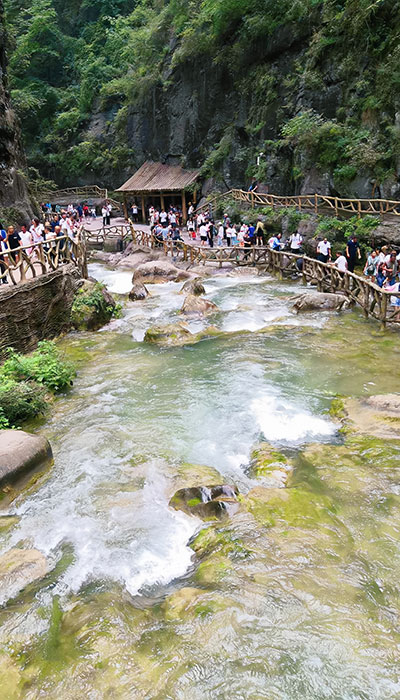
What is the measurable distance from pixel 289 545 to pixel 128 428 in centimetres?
391

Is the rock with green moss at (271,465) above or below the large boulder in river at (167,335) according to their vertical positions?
above

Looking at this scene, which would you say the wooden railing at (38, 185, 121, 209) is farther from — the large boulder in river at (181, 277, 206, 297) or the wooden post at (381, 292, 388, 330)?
the wooden post at (381, 292, 388, 330)

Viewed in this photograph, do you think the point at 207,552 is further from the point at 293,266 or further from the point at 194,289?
the point at 293,266

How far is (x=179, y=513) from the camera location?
20.7ft

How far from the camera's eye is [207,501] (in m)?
6.35

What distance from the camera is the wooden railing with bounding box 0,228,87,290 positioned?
11.9m

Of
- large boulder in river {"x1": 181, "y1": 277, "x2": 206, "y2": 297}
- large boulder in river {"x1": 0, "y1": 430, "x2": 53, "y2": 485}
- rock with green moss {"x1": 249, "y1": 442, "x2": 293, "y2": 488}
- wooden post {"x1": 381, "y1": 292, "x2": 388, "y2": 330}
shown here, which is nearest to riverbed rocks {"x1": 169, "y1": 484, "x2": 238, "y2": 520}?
rock with green moss {"x1": 249, "y1": 442, "x2": 293, "y2": 488}

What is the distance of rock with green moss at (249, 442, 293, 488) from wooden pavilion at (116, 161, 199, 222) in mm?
28645

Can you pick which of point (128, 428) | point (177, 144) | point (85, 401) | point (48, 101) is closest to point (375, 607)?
point (128, 428)

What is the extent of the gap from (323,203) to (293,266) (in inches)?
196

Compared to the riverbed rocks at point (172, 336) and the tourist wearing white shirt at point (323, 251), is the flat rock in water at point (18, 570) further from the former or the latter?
the tourist wearing white shirt at point (323, 251)

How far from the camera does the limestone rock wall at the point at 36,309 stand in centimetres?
1133

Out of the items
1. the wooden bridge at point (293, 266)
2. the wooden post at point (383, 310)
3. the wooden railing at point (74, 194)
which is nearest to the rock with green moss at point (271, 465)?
→ the wooden post at point (383, 310)

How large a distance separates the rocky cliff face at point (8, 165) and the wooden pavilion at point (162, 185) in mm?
10172
